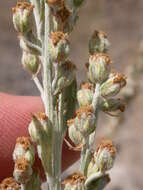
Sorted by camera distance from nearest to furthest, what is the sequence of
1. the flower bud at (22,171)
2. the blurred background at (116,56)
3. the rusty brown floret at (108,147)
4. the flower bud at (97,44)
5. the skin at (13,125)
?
the flower bud at (22,171) → the rusty brown floret at (108,147) → the flower bud at (97,44) → the skin at (13,125) → the blurred background at (116,56)

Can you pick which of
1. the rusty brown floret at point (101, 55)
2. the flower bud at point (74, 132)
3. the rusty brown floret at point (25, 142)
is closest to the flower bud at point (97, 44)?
the rusty brown floret at point (101, 55)

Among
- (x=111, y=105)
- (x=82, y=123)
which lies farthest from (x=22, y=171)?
Answer: (x=111, y=105)

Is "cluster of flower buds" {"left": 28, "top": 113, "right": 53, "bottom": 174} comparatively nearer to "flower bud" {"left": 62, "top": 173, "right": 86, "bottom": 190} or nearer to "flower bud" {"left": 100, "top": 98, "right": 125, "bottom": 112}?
"flower bud" {"left": 62, "top": 173, "right": 86, "bottom": 190}

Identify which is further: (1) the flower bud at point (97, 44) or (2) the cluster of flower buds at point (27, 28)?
A: (1) the flower bud at point (97, 44)

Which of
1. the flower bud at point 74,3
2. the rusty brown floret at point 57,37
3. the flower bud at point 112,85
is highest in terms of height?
the flower bud at point 74,3

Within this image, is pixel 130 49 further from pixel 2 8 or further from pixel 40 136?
pixel 40 136

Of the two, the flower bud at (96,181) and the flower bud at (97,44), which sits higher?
the flower bud at (97,44)

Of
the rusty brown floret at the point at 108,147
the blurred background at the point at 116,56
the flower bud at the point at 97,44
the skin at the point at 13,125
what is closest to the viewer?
the rusty brown floret at the point at 108,147

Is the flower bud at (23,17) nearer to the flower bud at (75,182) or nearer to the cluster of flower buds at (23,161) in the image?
the cluster of flower buds at (23,161)
